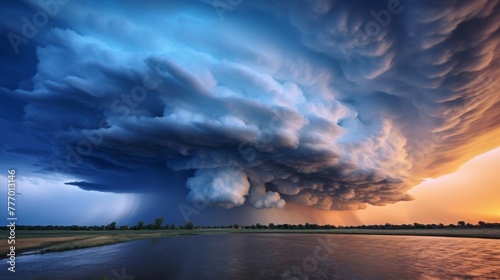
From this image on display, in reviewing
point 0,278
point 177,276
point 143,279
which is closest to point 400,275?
point 177,276

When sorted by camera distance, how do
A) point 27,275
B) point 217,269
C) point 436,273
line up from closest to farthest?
point 27,275 → point 436,273 → point 217,269

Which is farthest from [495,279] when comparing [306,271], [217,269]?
[217,269]

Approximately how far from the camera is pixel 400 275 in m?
35.8

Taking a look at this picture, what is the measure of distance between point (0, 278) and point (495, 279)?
64574mm

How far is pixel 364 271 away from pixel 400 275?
481 cm

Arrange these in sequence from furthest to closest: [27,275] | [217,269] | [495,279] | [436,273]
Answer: [217,269] → [436,273] → [27,275] → [495,279]

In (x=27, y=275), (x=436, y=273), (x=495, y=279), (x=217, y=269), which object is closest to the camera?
(x=495, y=279)

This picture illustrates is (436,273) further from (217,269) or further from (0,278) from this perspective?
(0,278)

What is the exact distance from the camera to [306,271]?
127ft

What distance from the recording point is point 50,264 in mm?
43406

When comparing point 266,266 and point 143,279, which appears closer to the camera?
point 143,279

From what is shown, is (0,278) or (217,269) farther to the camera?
(217,269)

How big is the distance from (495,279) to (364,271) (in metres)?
15.4

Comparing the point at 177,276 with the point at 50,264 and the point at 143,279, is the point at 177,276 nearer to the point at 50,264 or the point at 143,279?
the point at 143,279
